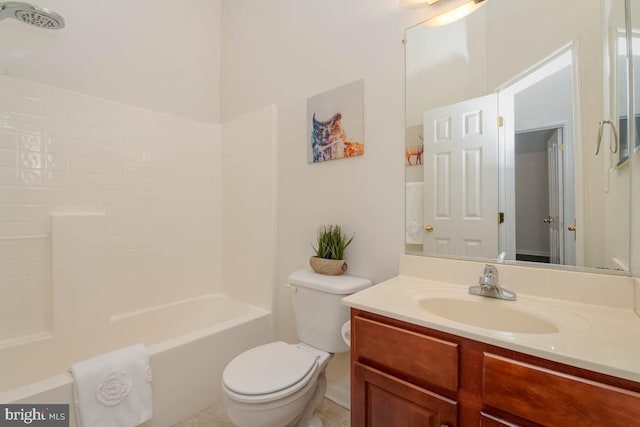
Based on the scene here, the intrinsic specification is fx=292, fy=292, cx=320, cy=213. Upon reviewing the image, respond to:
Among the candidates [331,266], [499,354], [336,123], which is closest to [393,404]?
[499,354]

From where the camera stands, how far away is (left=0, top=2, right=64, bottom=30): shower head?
1.16 m

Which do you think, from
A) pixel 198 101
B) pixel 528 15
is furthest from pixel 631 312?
pixel 198 101

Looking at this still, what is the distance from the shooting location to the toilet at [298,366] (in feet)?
3.77

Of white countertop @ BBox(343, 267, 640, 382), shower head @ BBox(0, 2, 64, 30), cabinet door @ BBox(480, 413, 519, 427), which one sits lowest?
cabinet door @ BBox(480, 413, 519, 427)

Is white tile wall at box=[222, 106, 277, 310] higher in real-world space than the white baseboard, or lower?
higher

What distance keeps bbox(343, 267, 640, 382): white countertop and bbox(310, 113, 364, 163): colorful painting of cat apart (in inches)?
30.1

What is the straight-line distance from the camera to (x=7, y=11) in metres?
1.16

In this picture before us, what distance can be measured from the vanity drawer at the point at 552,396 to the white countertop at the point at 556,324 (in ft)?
0.14

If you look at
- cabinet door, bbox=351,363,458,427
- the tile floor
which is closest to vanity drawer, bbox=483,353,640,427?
cabinet door, bbox=351,363,458,427

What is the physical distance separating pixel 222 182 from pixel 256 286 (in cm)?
91

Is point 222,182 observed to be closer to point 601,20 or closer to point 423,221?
point 423,221

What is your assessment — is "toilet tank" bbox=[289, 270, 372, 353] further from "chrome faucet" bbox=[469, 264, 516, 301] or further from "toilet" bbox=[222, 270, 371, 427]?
"chrome faucet" bbox=[469, 264, 516, 301]

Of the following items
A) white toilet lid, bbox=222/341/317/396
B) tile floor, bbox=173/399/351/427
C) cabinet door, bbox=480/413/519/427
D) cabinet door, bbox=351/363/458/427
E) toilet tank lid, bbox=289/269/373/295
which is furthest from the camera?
tile floor, bbox=173/399/351/427

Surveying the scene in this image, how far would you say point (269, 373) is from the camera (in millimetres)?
1251
